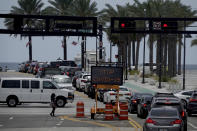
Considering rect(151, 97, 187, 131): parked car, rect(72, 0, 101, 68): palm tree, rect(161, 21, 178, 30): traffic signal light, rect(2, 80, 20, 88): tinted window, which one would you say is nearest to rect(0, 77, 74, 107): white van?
rect(2, 80, 20, 88): tinted window

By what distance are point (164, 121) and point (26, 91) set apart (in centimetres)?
1992

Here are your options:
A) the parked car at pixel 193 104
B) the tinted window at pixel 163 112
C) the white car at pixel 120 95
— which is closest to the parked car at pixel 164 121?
the tinted window at pixel 163 112

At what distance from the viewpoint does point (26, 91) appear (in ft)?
141

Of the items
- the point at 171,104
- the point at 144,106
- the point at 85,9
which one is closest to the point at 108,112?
the point at 144,106

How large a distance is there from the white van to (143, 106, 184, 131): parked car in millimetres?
18888

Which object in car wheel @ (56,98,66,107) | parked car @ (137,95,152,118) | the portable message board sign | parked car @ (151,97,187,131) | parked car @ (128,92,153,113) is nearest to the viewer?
parked car @ (151,97,187,131)

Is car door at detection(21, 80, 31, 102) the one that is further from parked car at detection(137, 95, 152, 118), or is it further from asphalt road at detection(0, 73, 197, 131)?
parked car at detection(137, 95, 152, 118)

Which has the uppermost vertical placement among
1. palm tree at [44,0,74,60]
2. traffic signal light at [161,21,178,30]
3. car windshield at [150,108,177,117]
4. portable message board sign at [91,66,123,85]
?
palm tree at [44,0,74,60]

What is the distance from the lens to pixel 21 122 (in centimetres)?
3303

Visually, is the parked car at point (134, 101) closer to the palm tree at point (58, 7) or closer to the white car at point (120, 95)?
the white car at point (120, 95)

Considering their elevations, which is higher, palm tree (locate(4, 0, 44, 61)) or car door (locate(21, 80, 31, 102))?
palm tree (locate(4, 0, 44, 61))

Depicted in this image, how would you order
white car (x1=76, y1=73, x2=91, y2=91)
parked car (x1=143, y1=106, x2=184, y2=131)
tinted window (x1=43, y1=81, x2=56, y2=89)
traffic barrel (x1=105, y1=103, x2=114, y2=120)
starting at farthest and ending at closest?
white car (x1=76, y1=73, x2=91, y2=91)
tinted window (x1=43, y1=81, x2=56, y2=89)
traffic barrel (x1=105, y1=103, x2=114, y2=120)
parked car (x1=143, y1=106, x2=184, y2=131)

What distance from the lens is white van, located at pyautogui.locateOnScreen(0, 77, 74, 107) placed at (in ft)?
140

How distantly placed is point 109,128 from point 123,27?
25.3 metres
